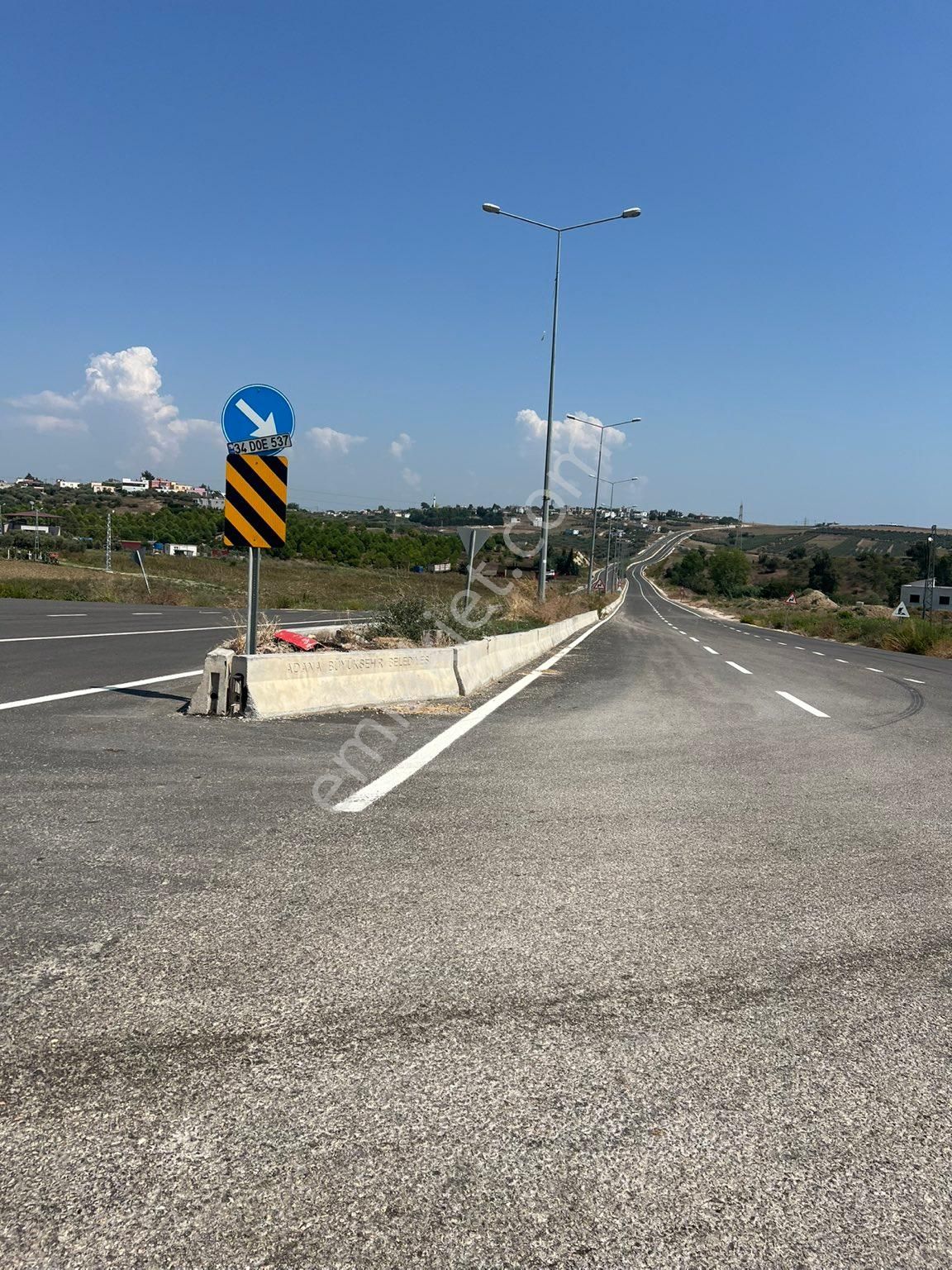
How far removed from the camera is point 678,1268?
6.29 feet

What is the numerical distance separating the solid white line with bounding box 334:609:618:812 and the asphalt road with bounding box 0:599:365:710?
4259 mm

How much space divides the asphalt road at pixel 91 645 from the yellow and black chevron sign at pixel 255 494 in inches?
108

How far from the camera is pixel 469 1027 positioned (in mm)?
2863

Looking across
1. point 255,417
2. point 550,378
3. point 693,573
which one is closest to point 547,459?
point 550,378

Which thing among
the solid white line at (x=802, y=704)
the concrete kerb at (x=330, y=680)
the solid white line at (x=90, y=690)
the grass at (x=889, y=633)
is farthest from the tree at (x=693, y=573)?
the solid white line at (x=90, y=690)

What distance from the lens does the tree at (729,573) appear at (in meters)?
136

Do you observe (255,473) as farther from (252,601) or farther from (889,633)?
(889,633)

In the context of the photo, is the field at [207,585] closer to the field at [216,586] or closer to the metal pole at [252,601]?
the field at [216,586]

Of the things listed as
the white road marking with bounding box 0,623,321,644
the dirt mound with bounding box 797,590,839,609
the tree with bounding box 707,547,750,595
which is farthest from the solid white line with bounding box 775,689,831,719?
the tree with bounding box 707,547,750,595

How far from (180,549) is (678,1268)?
113229 millimetres

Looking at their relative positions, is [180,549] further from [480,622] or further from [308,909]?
[308,909]

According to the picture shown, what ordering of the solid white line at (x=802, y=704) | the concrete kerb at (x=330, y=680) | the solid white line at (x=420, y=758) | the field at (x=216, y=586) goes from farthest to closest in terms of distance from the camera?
the field at (x=216, y=586), the solid white line at (x=802, y=704), the concrete kerb at (x=330, y=680), the solid white line at (x=420, y=758)

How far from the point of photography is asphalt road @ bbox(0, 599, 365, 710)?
1106 cm

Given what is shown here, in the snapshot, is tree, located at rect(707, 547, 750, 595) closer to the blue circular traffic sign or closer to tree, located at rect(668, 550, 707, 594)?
tree, located at rect(668, 550, 707, 594)
